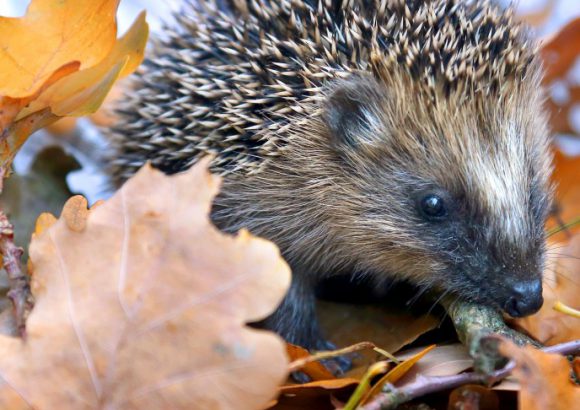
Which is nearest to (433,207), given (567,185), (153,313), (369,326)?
(369,326)

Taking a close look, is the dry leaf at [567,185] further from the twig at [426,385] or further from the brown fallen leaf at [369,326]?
the twig at [426,385]

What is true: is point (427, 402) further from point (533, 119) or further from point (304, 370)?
point (533, 119)

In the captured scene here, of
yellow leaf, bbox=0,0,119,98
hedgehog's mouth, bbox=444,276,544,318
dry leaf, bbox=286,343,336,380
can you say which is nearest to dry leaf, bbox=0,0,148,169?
yellow leaf, bbox=0,0,119,98

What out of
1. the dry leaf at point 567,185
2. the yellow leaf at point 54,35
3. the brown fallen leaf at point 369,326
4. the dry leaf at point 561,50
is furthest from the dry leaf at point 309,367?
the dry leaf at point 561,50

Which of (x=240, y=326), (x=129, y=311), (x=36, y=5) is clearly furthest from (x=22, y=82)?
(x=240, y=326)

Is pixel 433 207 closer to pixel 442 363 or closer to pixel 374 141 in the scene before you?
pixel 374 141

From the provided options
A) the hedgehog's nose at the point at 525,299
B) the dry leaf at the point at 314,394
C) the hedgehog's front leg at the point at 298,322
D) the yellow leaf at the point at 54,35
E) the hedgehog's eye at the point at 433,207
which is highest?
the yellow leaf at the point at 54,35
